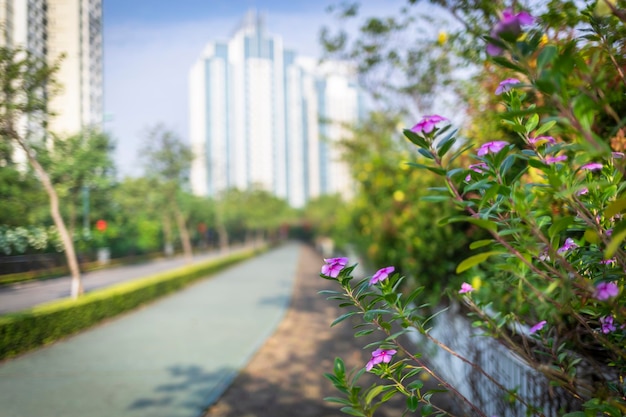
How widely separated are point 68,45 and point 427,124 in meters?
4.75

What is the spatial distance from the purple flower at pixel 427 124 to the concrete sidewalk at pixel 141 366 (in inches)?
133

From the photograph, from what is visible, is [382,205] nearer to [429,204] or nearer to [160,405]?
[429,204]

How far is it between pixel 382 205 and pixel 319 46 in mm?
4103

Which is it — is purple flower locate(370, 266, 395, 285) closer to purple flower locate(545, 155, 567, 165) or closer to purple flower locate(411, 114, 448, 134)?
purple flower locate(411, 114, 448, 134)

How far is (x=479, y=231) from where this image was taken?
3953 mm

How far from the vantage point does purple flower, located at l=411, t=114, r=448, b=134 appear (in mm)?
939

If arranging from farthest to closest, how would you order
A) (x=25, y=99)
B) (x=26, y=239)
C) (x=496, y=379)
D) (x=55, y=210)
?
1. (x=55, y=210)
2. (x=26, y=239)
3. (x=25, y=99)
4. (x=496, y=379)

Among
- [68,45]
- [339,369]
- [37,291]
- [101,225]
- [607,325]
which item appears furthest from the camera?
[101,225]

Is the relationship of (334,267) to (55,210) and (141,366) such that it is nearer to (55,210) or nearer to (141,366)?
(141,366)

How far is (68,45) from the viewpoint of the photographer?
4352mm

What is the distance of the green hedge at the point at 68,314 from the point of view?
4059 millimetres

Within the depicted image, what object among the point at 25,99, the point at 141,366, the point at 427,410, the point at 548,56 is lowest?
the point at 141,366

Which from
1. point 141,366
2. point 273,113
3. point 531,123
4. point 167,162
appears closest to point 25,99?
point 141,366

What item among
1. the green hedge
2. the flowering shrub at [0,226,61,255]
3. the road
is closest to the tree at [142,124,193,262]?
the green hedge
